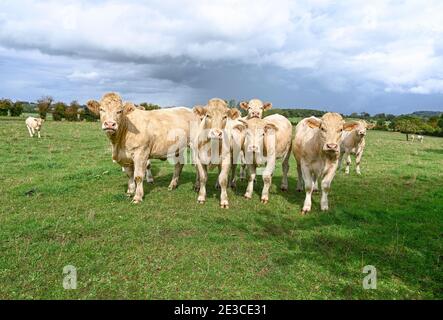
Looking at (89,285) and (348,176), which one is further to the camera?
(348,176)

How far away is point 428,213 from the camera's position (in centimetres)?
875

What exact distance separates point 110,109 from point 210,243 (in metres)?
4.32

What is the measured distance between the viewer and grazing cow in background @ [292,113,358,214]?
7.98 metres

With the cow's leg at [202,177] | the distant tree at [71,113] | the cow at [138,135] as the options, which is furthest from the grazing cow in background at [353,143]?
the distant tree at [71,113]

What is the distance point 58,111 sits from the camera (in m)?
63.0

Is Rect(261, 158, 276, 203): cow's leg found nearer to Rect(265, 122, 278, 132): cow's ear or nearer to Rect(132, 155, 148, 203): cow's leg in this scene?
Rect(265, 122, 278, 132): cow's ear

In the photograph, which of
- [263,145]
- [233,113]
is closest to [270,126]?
[263,145]

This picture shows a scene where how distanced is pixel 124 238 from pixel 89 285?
171cm

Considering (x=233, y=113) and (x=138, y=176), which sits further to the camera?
(x=138, y=176)

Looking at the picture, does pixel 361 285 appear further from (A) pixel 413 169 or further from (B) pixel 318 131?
(A) pixel 413 169

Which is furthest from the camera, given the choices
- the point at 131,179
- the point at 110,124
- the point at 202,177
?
the point at 131,179

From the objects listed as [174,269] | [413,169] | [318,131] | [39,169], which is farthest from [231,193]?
[413,169]

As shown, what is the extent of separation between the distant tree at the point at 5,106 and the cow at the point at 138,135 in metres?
62.2

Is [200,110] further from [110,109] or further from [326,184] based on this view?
[326,184]
